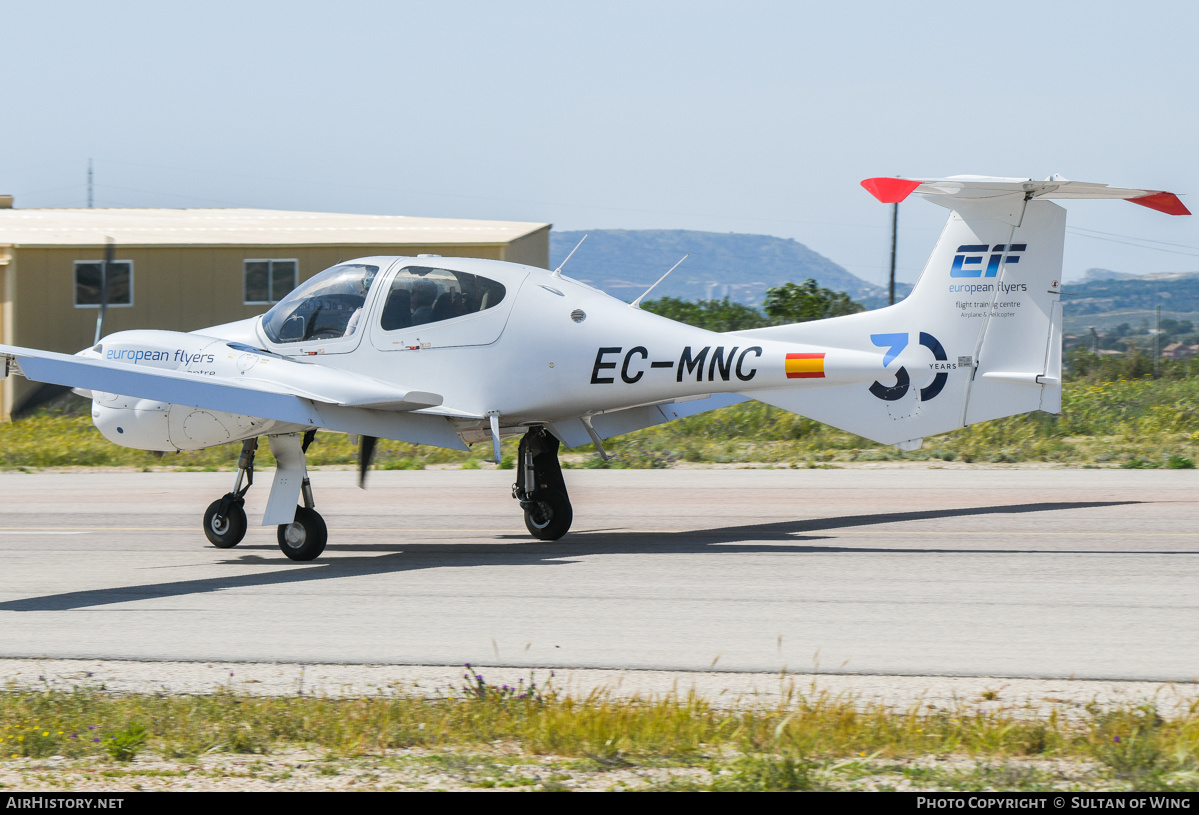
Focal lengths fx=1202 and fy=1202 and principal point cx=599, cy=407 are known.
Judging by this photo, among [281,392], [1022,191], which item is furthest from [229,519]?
[1022,191]

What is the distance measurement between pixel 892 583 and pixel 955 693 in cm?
322

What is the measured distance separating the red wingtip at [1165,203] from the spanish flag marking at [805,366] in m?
3.48

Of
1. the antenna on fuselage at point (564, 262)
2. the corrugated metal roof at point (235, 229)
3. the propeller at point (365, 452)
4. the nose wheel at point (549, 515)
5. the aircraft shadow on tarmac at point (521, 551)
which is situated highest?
the corrugated metal roof at point (235, 229)

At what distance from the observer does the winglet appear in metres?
11.3

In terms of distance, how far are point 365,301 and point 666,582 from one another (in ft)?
13.9

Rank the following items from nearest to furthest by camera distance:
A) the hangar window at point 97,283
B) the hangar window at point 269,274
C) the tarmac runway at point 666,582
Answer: the tarmac runway at point 666,582
the hangar window at point 97,283
the hangar window at point 269,274

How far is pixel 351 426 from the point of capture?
439 inches

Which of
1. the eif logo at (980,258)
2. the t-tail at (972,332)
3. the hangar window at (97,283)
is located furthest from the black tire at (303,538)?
the hangar window at (97,283)

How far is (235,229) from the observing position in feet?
106

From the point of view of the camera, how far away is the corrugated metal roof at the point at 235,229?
2962 centimetres

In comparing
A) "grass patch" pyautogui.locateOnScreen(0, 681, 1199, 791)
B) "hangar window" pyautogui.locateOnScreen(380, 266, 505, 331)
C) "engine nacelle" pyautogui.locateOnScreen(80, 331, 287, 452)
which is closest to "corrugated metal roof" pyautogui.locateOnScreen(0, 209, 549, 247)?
"engine nacelle" pyautogui.locateOnScreen(80, 331, 287, 452)

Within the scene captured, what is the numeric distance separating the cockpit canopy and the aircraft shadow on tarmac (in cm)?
224

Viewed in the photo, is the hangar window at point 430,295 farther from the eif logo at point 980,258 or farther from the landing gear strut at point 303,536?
the eif logo at point 980,258
